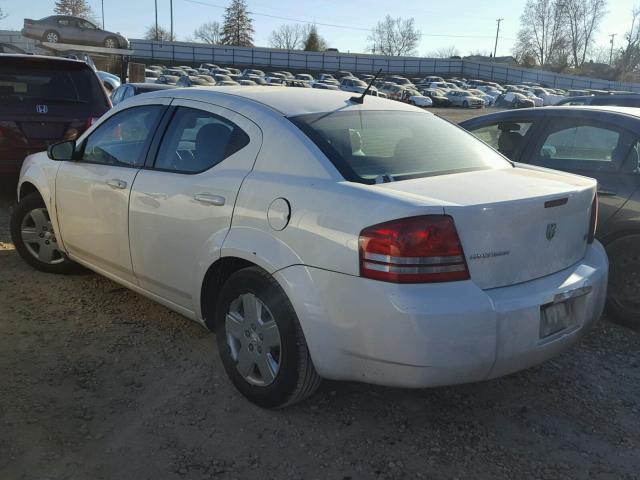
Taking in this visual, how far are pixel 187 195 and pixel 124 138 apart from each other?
1.01m

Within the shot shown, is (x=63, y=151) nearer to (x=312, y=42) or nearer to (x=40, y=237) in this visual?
(x=40, y=237)

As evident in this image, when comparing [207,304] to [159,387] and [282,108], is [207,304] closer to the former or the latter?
[159,387]

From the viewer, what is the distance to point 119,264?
12.8 feet

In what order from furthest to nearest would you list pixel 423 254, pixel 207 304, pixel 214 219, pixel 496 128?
pixel 496 128 < pixel 207 304 < pixel 214 219 < pixel 423 254

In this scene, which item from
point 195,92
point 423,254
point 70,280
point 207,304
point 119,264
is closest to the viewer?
point 423,254

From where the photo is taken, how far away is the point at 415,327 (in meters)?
2.41

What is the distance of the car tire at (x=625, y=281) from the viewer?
4.20 m

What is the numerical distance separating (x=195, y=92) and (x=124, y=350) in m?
1.65

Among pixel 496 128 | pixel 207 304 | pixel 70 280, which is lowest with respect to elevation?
pixel 70 280

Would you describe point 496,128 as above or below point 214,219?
above

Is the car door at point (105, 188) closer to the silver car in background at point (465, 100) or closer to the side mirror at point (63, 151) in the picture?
the side mirror at point (63, 151)

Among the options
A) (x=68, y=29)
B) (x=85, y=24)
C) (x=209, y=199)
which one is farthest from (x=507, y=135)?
(x=68, y=29)

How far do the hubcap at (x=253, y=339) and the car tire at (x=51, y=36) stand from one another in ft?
120

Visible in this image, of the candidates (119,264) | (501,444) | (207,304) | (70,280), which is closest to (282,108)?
(207,304)
